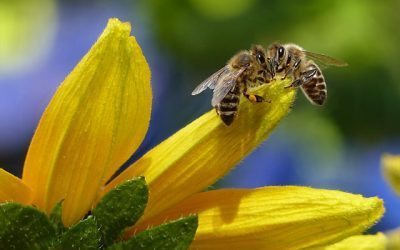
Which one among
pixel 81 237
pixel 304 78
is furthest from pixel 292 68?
pixel 81 237

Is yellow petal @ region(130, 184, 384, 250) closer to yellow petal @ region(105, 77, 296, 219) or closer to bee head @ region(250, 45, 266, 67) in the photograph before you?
→ yellow petal @ region(105, 77, 296, 219)

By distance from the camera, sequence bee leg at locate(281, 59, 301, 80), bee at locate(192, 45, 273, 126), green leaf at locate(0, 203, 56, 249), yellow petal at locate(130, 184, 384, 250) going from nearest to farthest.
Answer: green leaf at locate(0, 203, 56, 249)
yellow petal at locate(130, 184, 384, 250)
bee at locate(192, 45, 273, 126)
bee leg at locate(281, 59, 301, 80)

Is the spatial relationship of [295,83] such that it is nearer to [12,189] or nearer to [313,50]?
[12,189]

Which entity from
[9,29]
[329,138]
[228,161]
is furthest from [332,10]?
[228,161]

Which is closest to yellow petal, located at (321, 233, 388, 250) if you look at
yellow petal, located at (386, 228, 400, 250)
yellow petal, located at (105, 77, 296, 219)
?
yellow petal, located at (386, 228, 400, 250)

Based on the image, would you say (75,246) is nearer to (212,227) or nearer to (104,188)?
(104,188)

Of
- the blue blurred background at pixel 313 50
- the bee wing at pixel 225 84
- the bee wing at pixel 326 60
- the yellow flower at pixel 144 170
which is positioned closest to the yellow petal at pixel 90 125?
the yellow flower at pixel 144 170
